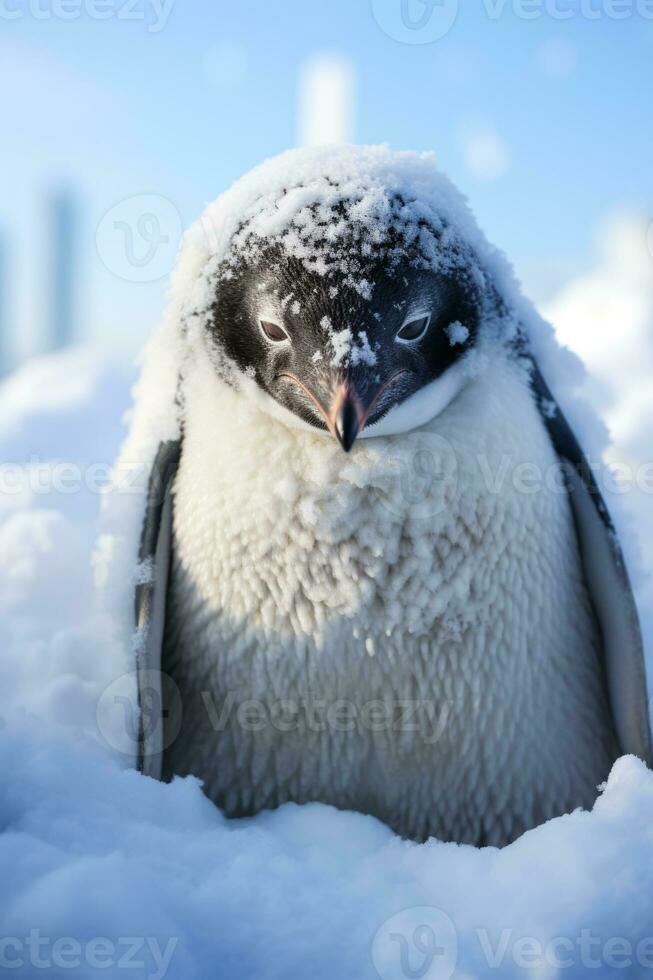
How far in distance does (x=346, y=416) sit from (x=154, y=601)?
0.52 m

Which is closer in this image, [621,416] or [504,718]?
[504,718]

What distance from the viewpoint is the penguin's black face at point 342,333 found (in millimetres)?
1098

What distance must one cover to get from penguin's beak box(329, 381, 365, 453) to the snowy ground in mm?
557

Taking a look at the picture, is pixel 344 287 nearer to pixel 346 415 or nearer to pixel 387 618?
pixel 346 415

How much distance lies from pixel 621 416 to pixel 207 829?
1863mm

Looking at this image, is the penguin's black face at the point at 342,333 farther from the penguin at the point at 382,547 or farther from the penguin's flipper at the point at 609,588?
the penguin's flipper at the point at 609,588

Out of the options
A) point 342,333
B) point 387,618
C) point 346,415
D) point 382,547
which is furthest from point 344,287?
point 387,618

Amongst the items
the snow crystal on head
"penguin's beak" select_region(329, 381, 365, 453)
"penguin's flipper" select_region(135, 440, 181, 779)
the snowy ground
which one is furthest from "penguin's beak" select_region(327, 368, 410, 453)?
the snowy ground

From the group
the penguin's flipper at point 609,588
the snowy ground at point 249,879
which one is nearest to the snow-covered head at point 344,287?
the penguin's flipper at point 609,588

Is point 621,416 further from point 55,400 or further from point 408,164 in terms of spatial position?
point 55,400

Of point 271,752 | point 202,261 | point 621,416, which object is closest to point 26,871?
point 271,752

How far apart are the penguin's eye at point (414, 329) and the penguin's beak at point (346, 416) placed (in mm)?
151

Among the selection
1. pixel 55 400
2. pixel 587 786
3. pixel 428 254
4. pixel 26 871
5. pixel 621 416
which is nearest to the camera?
pixel 26 871

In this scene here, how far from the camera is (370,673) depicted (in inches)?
52.1
